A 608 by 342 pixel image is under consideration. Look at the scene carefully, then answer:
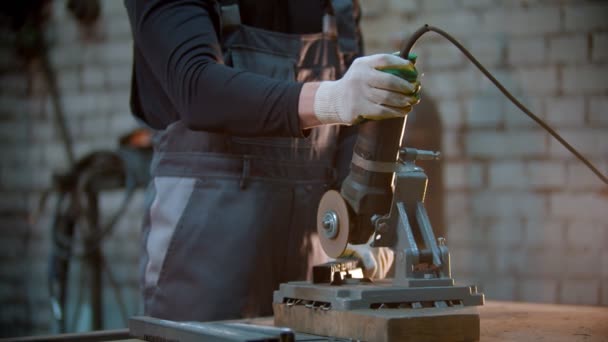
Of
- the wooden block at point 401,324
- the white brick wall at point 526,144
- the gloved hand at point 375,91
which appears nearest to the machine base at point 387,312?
the wooden block at point 401,324

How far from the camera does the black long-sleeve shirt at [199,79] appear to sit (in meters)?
1.39

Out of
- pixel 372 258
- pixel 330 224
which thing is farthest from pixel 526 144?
pixel 330 224

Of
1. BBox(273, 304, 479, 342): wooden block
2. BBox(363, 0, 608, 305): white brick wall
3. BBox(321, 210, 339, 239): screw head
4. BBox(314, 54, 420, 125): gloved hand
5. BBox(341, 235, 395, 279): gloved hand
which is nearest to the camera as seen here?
BBox(273, 304, 479, 342): wooden block

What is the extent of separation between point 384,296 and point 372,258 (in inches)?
18.5

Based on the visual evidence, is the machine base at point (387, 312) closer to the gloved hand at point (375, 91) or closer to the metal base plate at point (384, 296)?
the metal base plate at point (384, 296)

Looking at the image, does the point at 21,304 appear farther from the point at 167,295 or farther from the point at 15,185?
the point at 167,295

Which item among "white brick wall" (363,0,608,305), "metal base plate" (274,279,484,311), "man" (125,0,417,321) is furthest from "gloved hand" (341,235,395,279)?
"white brick wall" (363,0,608,305)

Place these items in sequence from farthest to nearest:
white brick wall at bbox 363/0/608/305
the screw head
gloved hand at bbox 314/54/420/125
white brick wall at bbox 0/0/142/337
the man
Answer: white brick wall at bbox 0/0/142/337 → white brick wall at bbox 363/0/608/305 → the man → the screw head → gloved hand at bbox 314/54/420/125

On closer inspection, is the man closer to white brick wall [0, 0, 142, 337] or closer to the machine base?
the machine base

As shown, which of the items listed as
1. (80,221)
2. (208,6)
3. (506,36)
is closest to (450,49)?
(506,36)

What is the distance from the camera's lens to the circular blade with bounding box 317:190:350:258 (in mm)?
1337

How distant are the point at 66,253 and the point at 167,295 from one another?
2.76 meters

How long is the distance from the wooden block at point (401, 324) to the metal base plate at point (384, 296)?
0.02 meters

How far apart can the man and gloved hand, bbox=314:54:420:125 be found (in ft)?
0.74
